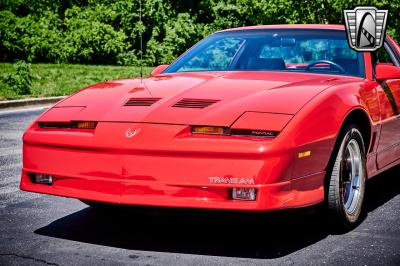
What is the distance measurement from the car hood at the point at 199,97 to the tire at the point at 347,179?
385 millimetres

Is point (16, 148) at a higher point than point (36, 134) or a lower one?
lower

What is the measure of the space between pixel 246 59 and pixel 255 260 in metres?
2.18

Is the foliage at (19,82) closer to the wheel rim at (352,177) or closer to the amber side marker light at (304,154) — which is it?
the wheel rim at (352,177)

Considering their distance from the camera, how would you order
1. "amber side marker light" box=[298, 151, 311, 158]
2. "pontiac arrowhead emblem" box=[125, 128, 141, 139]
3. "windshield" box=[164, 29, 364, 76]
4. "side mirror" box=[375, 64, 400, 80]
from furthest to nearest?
1. "windshield" box=[164, 29, 364, 76]
2. "side mirror" box=[375, 64, 400, 80]
3. "pontiac arrowhead emblem" box=[125, 128, 141, 139]
4. "amber side marker light" box=[298, 151, 311, 158]

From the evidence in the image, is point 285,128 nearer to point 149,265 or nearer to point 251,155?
point 251,155

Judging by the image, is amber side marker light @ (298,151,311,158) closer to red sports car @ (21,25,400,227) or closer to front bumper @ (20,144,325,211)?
red sports car @ (21,25,400,227)

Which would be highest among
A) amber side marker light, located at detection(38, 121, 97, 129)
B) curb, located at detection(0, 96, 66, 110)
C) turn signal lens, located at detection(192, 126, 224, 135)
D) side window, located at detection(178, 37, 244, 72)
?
side window, located at detection(178, 37, 244, 72)

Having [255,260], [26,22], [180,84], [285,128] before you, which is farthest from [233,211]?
[26,22]

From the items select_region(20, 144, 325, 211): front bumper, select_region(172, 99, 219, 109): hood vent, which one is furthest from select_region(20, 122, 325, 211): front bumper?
select_region(172, 99, 219, 109): hood vent

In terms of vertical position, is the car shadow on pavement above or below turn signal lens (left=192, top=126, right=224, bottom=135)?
below

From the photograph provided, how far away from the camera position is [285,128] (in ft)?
12.7

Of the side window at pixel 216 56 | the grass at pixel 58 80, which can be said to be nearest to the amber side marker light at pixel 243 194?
the side window at pixel 216 56

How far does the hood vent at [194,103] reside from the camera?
4.15m

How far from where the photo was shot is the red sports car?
3824mm
